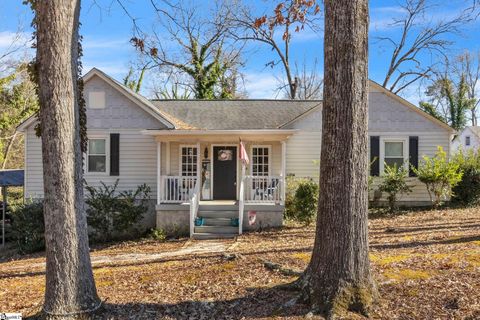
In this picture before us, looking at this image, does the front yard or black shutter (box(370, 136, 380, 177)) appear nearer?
the front yard

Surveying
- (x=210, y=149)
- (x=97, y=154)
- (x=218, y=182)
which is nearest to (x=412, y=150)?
(x=218, y=182)

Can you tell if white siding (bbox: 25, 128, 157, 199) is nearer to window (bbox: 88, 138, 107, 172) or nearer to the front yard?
window (bbox: 88, 138, 107, 172)

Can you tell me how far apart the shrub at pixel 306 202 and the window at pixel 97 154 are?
701 centimetres

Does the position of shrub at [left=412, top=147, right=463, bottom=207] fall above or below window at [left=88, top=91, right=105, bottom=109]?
below

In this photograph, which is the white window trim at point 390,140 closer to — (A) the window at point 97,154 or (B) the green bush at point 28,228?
(A) the window at point 97,154

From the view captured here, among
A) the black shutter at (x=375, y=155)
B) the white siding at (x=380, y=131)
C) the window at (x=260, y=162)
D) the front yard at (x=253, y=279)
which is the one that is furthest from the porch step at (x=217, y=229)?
the black shutter at (x=375, y=155)

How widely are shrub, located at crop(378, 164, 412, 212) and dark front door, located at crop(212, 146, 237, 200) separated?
541cm

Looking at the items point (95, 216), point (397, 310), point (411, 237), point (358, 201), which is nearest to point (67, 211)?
point (358, 201)

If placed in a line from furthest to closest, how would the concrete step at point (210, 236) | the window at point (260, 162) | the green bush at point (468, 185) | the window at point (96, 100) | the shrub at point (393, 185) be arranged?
the green bush at point (468, 185) < the window at point (260, 162) < the shrub at point (393, 185) < the window at point (96, 100) < the concrete step at point (210, 236)

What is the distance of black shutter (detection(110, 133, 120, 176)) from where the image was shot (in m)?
15.3

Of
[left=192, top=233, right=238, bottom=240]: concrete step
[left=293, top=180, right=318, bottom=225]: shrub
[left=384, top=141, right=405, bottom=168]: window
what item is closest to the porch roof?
[left=293, top=180, right=318, bottom=225]: shrub

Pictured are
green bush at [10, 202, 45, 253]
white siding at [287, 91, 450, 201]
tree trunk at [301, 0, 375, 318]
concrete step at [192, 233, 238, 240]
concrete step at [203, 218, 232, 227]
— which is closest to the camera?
tree trunk at [301, 0, 375, 318]

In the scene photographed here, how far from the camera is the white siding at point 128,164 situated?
15.3 m

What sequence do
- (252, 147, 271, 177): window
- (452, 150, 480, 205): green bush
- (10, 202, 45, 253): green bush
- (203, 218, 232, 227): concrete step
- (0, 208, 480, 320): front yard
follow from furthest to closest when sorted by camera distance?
(452, 150, 480, 205): green bush, (252, 147, 271, 177): window, (203, 218, 232, 227): concrete step, (10, 202, 45, 253): green bush, (0, 208, 480, 320): front yard
